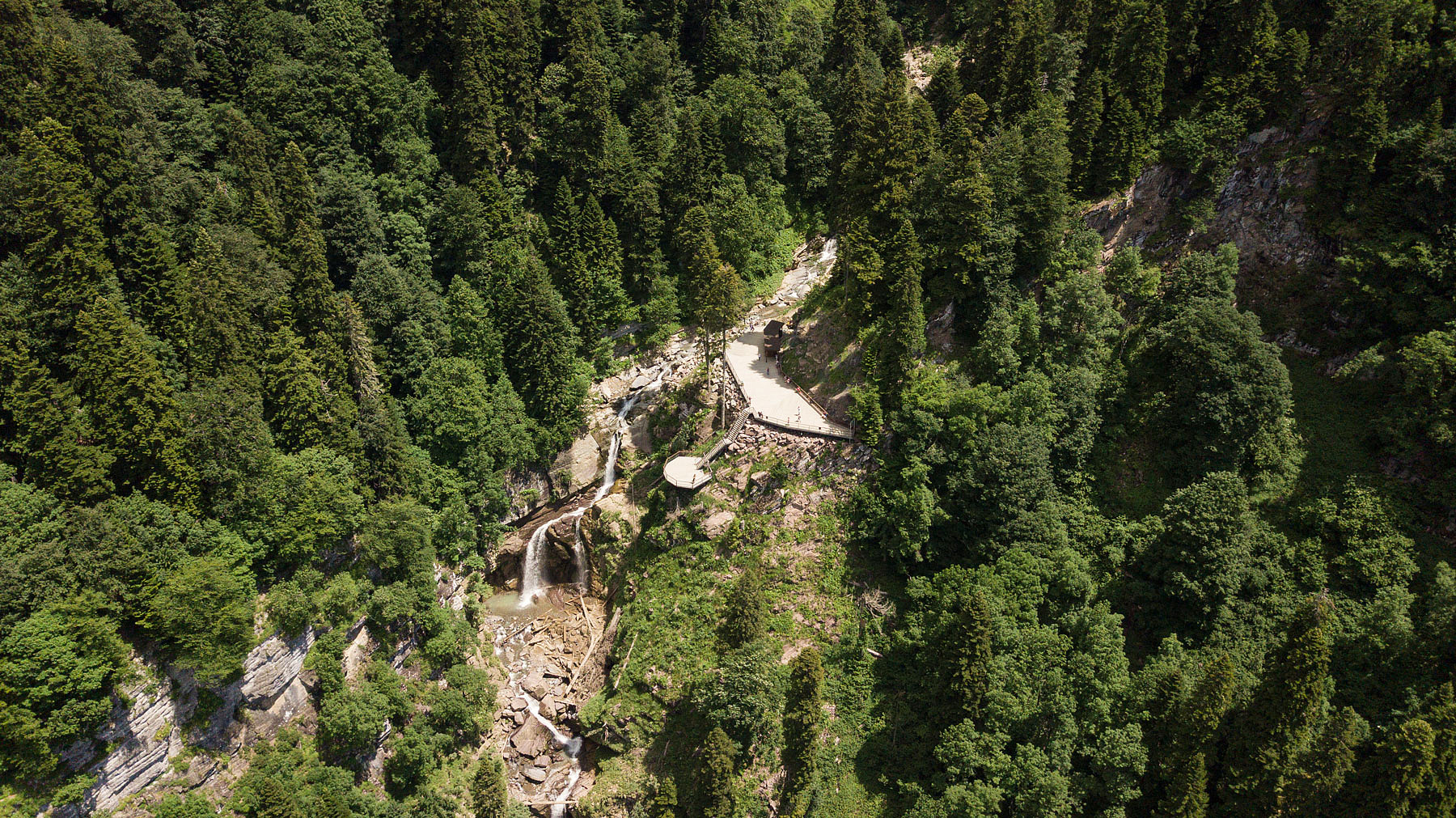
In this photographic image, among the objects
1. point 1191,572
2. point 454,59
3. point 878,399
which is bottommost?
point 1191,572

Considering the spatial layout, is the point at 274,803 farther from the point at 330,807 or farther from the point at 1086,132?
the point at 1086,132

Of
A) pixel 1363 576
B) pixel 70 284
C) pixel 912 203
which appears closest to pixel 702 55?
pixel 912 203

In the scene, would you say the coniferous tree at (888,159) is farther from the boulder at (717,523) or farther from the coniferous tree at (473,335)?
the coniferous tree at (473,335)

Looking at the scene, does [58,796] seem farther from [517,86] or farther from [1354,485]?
[1354,485]

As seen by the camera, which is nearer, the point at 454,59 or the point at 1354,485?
the point at 1354,485

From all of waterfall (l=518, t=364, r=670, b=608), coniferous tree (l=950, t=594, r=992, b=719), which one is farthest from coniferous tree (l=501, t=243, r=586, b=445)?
coniferous tree (l=950, t=594, r=992, b=719)

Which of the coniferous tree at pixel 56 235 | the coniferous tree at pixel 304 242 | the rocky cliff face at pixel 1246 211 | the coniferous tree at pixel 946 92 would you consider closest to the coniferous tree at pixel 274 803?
the coniferous tree at pixel 56 235

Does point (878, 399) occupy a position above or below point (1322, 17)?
below
